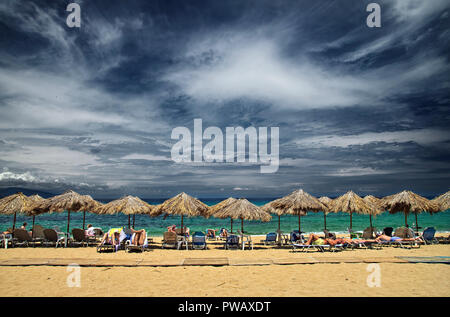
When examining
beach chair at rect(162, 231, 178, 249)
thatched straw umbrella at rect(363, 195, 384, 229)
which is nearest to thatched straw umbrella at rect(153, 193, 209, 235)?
beach chair at rect(162, 231, 178, 249)

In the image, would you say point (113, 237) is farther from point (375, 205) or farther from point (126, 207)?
point (375, 205)

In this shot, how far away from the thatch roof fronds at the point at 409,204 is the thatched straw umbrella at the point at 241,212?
7.12 meters

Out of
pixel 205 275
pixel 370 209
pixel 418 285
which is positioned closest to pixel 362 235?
pixel 370 209

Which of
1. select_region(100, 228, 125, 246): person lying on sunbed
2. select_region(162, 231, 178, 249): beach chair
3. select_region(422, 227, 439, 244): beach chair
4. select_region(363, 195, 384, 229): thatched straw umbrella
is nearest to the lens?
select_region(100, 228, 125, 246): person lying on sunbed

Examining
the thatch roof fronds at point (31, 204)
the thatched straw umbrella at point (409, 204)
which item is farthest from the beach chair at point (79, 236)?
the thatched straw umbrella at point (409, 204)

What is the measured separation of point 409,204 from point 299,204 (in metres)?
6.21

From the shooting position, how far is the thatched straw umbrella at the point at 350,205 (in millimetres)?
14680

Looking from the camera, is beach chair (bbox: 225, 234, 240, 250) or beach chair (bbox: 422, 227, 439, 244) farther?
beach chair (bbox: 422, 227, 439, 244)

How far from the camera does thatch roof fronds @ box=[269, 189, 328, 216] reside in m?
13.6

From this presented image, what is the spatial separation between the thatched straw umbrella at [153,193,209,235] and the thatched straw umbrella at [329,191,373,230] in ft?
21.3

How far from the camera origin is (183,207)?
13.7 meters

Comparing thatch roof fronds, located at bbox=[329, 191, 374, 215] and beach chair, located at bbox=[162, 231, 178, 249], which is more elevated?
thatch roof fronds, located at bbox=[329, 191, 374, 215]

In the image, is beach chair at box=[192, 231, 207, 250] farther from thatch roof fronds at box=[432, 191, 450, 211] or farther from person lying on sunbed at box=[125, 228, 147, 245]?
thatch roof fronds at box=[432, 191, 450, 211]

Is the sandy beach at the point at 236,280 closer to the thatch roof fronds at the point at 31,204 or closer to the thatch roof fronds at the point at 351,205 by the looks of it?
the thatch roof fronds at the point at 351,205
